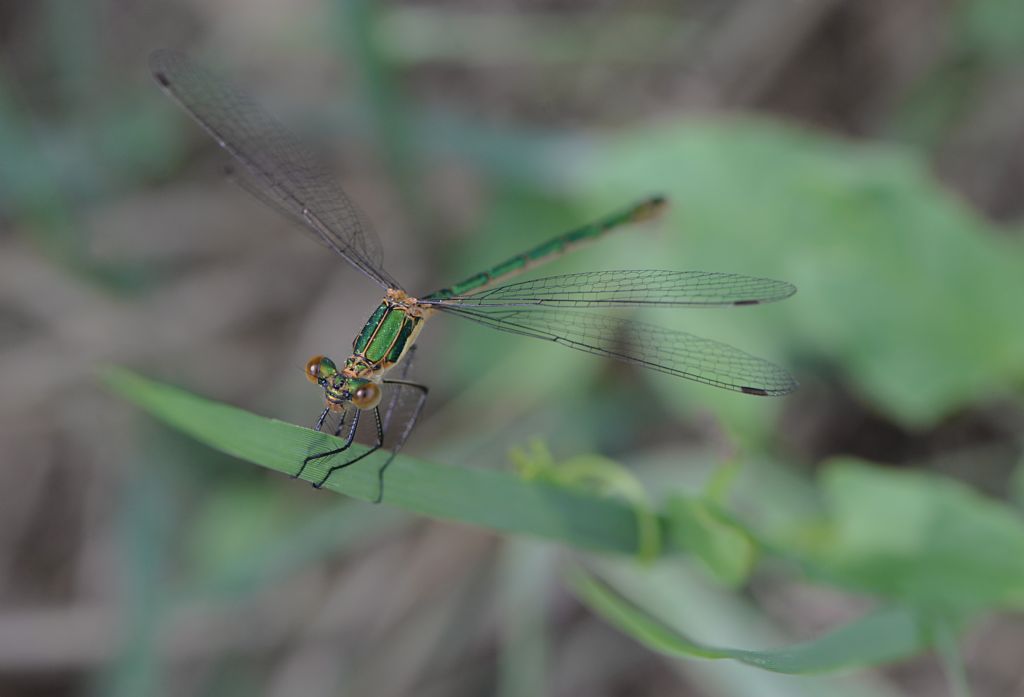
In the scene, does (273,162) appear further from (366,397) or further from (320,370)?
(366,397)

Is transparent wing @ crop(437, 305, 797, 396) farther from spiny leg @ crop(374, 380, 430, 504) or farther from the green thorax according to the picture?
spiny leg @ crop(374, 380, 430, 504)

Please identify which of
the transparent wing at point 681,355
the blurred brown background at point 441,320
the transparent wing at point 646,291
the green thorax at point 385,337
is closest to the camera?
the transparent wing at point 681,355

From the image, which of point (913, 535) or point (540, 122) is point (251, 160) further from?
point (540, 122)

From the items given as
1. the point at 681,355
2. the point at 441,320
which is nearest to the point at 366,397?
the point at 681,355

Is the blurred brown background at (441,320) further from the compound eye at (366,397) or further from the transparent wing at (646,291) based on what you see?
the compound eye at (366,397)

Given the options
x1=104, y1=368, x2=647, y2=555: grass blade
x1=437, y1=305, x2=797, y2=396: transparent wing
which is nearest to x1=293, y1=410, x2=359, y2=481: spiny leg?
x1=104, y1=368, x2=647, y2=555: grass blade

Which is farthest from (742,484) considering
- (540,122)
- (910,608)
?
(540,122)

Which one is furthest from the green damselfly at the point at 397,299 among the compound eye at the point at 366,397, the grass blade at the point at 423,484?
the grass blade at the point at 423,484
